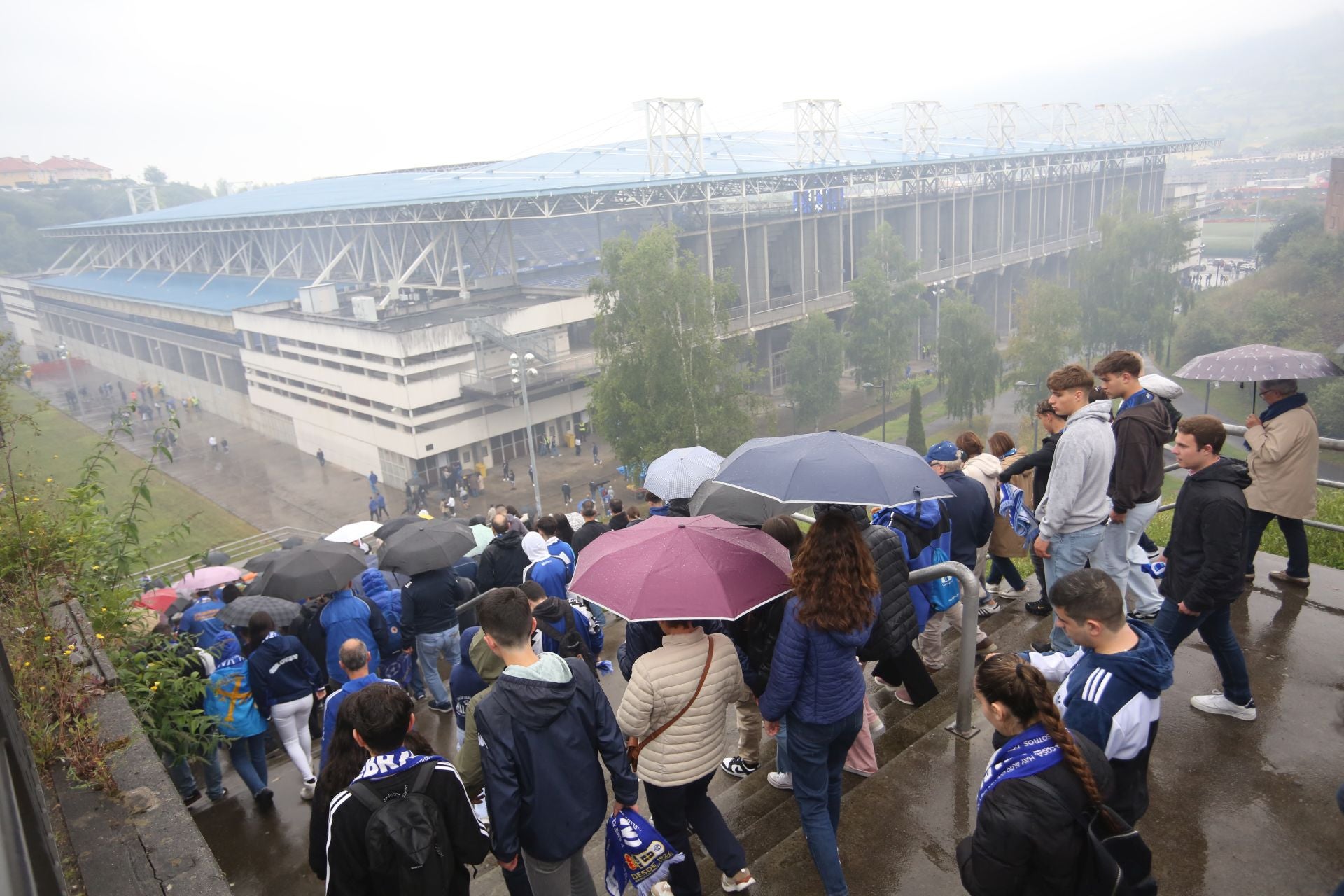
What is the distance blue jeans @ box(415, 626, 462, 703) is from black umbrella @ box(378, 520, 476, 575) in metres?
0.44

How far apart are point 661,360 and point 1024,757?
2392cm

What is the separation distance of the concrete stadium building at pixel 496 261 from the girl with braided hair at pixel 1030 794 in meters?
28.1

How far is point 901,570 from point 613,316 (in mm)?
23656

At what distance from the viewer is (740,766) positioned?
401 centimetres

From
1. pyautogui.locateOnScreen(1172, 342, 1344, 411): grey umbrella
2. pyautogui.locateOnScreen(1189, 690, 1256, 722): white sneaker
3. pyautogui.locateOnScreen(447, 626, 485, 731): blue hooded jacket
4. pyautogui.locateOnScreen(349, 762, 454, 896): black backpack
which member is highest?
pyautogui.locateOnScreen(1172, 342, 1344, 411): grey umbrella

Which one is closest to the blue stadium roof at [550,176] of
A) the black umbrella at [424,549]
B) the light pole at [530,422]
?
the light pole at [530,422]

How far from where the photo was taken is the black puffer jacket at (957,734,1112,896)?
2049mm

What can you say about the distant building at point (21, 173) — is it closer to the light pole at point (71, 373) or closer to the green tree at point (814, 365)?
the light pole at point (71, 373)

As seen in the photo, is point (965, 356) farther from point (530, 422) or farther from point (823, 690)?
point (823, 690)

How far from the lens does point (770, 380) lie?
4316 centimetres

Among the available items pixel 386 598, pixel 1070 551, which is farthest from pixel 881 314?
pixel 1070 551

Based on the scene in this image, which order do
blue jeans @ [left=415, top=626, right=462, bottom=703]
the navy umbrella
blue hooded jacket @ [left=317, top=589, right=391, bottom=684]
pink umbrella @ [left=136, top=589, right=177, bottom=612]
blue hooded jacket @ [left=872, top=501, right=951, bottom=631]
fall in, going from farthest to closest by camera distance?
1. pink umbrella @ [left=136, top=589, right=177, bottom=612]
2. blue jeans @ [left=415, top=626, right=462, bottom=703]
3. blue hooded jacket @ [left=317, top=589, right=391, bottom=684]
4. blue hooded jacket @ [left=872, top=501, right=951, bottom=631]
5. the navy umbrella

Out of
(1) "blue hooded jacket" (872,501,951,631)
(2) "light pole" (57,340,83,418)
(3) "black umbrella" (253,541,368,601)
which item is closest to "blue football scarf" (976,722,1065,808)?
(1) "blue hooded jacket" (872,501,951,631)

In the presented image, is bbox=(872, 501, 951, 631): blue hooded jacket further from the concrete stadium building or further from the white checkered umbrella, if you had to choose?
the concrete stadium building
